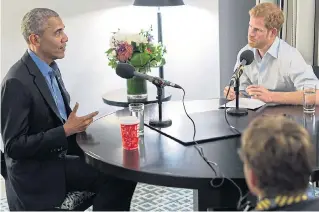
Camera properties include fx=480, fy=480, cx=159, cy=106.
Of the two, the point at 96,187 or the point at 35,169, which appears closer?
the point at 35,169

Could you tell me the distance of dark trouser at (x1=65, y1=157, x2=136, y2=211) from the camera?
6.90 feet

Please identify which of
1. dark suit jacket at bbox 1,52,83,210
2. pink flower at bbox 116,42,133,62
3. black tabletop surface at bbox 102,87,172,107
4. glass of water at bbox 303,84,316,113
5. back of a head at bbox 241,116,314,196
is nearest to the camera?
back of a head at bbox 241,116,314,196

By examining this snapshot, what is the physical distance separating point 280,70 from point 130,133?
120cm

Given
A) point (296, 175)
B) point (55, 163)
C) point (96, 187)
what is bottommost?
point (96, 187)

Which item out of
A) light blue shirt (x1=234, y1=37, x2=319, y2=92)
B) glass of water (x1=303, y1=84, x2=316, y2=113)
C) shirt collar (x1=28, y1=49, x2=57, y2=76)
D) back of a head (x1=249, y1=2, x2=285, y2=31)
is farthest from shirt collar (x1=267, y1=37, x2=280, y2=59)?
shirt collar (x1=28, y1=49, x2=57, y2=76)

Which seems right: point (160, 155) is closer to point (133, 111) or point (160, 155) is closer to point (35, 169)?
point (133, 111)

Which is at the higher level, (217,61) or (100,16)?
(100,16)

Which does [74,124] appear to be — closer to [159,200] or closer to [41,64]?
[41,64]

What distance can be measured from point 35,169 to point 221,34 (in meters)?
2.25

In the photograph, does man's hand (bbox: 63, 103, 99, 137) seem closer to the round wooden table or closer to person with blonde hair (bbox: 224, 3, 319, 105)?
the round wooden table

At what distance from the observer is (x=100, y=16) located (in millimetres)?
3533

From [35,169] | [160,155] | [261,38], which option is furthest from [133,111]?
[261,38]

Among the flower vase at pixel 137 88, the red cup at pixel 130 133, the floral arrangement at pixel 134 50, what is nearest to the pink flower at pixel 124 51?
the floral arrangement at pixel 134 50

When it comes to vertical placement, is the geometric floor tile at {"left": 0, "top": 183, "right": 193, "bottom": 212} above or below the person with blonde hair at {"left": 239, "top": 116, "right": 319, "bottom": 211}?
below
